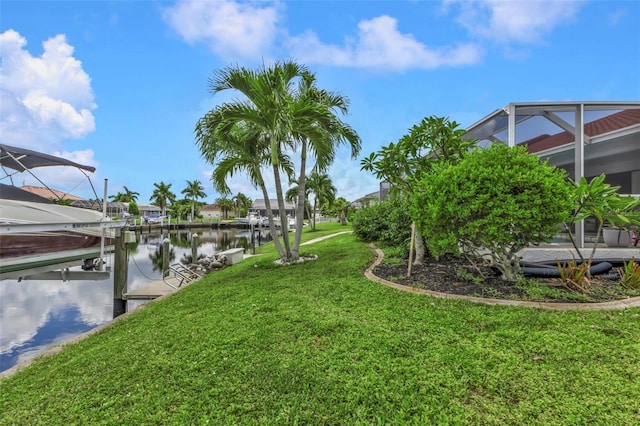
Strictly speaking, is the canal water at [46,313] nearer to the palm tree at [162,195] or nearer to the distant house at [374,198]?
the distant house at [374,198]

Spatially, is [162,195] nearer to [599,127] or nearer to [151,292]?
[151,292]

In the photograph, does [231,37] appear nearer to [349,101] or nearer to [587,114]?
[349,101]

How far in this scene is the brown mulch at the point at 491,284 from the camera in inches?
163

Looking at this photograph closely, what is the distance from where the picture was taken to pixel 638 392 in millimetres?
2158

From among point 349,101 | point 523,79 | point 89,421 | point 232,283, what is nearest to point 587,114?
point 523,79

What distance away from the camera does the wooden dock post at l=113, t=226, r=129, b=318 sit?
7.58 m

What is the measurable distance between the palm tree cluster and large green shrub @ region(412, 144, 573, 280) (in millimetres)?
3485

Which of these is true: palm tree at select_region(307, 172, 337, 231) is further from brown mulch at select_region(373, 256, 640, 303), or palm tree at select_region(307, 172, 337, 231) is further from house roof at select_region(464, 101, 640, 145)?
brown mulch at select_region(373, 256, 640, 303)

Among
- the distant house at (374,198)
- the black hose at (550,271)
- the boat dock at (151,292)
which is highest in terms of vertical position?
the distant house at (374,198)

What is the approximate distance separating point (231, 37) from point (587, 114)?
31.2 feet

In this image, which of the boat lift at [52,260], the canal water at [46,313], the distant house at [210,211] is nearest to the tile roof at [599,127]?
the boat lift at [52,260]

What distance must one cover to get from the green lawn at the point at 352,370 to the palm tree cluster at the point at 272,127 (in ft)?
14.2

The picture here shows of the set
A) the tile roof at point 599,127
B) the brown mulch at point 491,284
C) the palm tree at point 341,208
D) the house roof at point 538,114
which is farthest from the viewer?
the palm tree at point 341,208

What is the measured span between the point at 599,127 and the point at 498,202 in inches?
240
